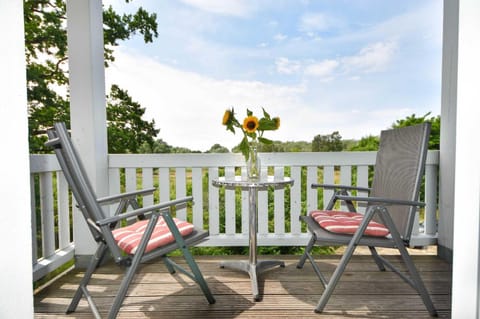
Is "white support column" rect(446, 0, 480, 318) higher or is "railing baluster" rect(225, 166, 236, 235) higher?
"white support column" rect(446, 0, 480, 318)

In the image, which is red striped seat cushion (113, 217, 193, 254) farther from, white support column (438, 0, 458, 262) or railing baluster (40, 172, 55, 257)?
white support column (438, 0, 458, 262)

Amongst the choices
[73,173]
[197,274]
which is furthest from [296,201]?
[73,173]

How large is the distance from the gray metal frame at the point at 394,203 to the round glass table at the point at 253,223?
0.35m

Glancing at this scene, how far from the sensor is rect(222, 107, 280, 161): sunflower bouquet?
2.16m

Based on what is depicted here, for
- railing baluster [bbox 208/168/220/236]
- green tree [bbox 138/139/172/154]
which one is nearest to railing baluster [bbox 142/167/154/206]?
railing baluster [bbox 208/168/220/236]

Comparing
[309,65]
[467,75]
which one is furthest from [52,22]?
[467,75]

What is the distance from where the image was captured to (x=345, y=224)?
1823 millimetres

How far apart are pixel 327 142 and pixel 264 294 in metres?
2.26

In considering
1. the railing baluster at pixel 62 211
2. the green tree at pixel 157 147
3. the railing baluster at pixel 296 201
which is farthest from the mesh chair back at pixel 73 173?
the green tree at pixel 157 147

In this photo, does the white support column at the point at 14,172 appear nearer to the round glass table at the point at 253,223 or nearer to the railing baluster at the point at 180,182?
the round glass table at the point at 253,223

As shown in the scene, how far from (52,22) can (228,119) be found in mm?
3084

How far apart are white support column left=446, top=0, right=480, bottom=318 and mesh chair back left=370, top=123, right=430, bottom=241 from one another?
1243 mm

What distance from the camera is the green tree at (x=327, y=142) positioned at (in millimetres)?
3662

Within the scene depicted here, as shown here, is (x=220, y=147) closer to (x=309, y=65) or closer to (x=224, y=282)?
(x=309, y=65)
